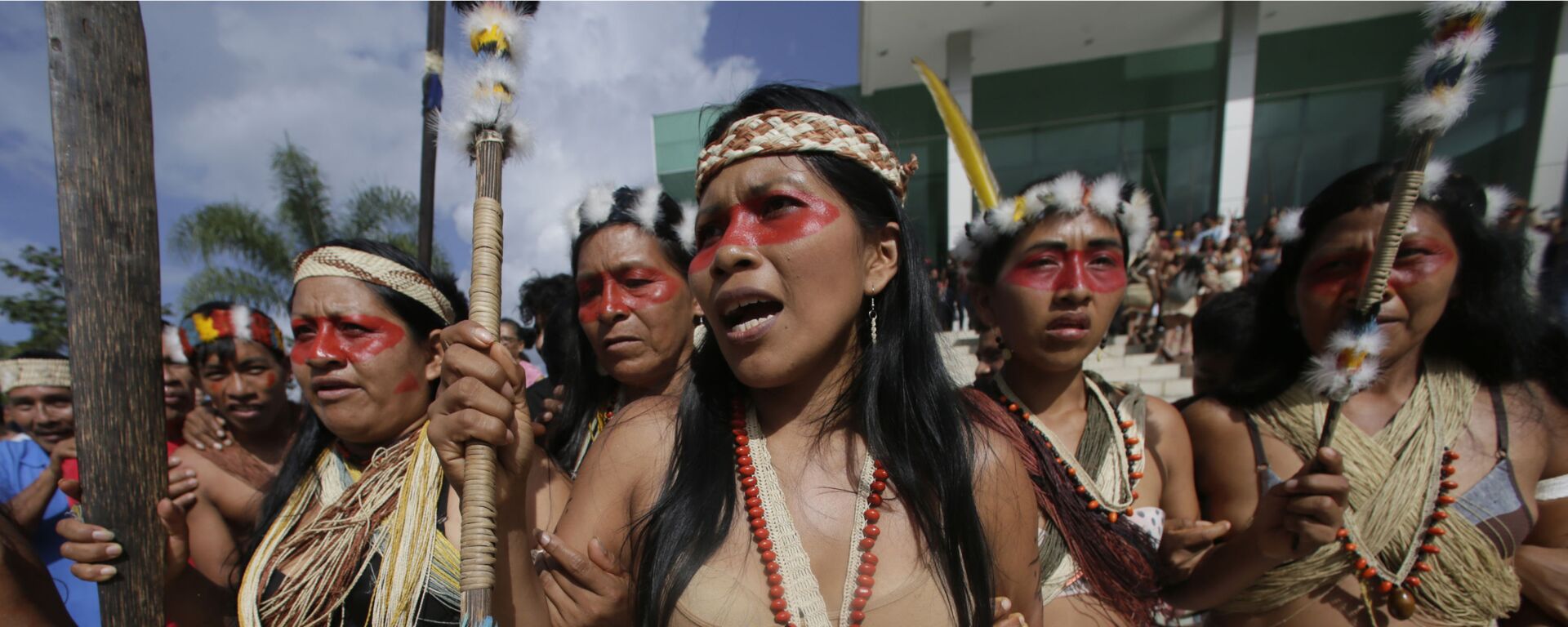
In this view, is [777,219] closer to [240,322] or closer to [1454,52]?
[1454,52]

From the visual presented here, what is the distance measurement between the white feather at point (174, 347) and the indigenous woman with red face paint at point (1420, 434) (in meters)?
4.70

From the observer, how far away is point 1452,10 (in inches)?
59.4

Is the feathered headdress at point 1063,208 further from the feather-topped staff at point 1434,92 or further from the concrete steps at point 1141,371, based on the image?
the concrete steps at point 1141,371

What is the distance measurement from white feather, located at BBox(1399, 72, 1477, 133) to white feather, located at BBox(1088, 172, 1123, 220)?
83 cm

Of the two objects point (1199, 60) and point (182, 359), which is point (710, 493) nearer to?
point (182, 359)

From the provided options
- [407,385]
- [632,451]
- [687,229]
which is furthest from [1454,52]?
[407,385]

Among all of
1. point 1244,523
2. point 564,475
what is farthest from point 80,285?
point 1244,523

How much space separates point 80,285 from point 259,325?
6.14ft

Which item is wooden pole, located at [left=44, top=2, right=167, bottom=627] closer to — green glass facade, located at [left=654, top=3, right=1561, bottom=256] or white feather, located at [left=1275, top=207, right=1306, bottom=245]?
white feather, located at [left=1275, top=207, right=1306, bottom=245]

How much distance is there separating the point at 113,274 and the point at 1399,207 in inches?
124

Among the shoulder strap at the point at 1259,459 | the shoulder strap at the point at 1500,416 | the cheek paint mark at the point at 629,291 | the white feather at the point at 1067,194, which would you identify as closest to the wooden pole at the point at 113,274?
the cheek paint mark at the point at 629,291

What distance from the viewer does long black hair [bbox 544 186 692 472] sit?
2.62 metres

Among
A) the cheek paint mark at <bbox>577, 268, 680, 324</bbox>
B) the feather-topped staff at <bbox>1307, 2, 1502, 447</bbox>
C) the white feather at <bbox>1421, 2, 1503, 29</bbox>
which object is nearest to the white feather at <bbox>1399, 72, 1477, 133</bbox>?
the feather-topped staff at <bbox>1307, 2, 1502, 447</bbox>

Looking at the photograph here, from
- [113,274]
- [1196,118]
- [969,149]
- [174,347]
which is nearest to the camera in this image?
[113,274]
